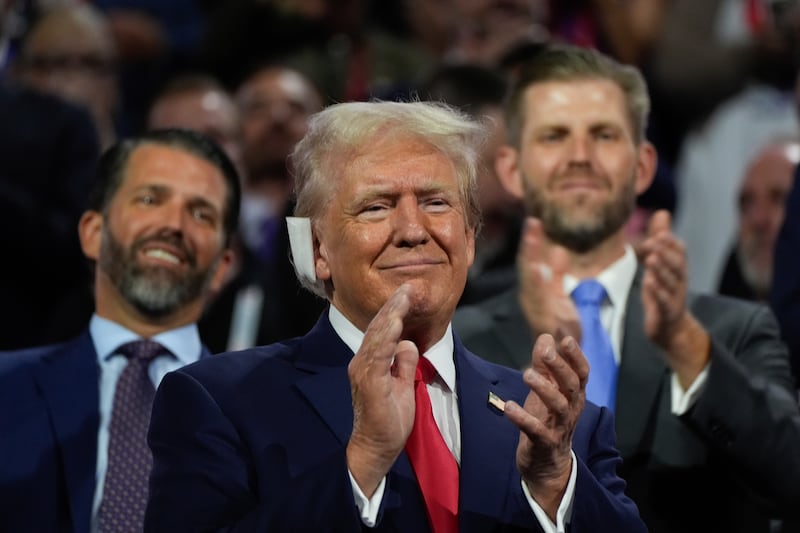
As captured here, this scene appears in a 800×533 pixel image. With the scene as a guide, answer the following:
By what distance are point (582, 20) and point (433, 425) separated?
15.6 feet

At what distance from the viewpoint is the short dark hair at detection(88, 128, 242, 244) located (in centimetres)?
416

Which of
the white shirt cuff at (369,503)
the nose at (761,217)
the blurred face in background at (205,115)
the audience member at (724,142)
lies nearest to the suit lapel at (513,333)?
the white shirt cuff at (369,503)

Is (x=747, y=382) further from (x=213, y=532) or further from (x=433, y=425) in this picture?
(x=213, y=532)

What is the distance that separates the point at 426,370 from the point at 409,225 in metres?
0.29

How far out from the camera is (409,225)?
9.64 feet

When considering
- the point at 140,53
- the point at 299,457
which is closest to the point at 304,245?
the point at 299,457

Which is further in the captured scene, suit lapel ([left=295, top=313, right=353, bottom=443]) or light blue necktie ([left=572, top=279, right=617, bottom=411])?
light blue necktie ([left=572, top=279, right=617, bottom=411])

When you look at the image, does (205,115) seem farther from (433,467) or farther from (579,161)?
(433,467)

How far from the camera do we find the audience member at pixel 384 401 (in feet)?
8.77

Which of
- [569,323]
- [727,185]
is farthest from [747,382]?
[727,185]

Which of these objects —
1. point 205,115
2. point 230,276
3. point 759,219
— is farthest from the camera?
point 205,115

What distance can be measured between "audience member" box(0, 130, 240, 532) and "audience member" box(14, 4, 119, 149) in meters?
2.17

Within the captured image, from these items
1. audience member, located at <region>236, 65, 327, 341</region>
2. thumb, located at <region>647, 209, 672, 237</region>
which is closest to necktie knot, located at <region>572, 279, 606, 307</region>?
thumb, located at <region>647, 209, 672, 237</region>

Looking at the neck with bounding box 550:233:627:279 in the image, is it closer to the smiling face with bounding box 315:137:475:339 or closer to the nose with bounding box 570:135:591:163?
the nose with bounding box 570:135:591:163
